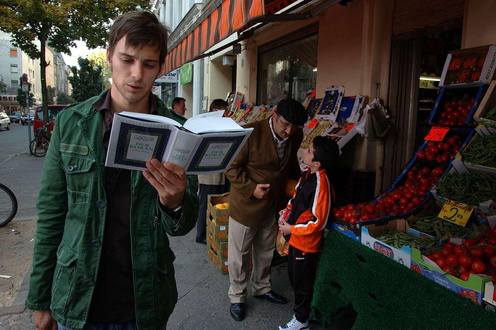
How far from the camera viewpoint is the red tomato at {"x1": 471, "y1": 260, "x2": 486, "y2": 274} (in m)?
2.13

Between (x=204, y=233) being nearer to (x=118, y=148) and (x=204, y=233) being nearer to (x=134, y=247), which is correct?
(x=134, y=247)

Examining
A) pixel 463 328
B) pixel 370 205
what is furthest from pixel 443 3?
pixel 463 328

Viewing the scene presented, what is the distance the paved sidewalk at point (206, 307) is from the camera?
135 inches

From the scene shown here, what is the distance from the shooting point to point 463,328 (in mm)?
1963

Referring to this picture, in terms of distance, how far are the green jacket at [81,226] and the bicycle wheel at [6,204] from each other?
5.15m

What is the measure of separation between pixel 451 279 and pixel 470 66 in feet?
7.07

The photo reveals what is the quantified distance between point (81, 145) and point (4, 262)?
162 inches

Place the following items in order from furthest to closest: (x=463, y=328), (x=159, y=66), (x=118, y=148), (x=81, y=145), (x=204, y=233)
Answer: (x=204, y=233)
(x=463, y=328)
(x=159, y=66)
(x=81, y=145)
(x=118, y=148)

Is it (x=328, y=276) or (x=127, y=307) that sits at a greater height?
(x=127, y=307)

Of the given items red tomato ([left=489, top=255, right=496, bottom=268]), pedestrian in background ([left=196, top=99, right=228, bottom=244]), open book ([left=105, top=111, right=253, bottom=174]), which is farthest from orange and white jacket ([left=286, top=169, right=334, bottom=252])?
pedestrian in background ([left=196, top=99, right=228, bottom=244])

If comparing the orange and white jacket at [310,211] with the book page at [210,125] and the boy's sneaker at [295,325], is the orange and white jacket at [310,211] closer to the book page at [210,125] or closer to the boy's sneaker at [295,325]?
the boy's sneaker at [295,325]

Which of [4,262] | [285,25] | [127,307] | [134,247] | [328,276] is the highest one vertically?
[285,25]

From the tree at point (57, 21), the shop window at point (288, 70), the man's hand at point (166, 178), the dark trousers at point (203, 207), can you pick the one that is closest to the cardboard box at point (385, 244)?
the man's hand at point (166, 178)

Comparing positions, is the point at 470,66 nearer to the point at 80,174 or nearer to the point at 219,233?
the point at 219,233
